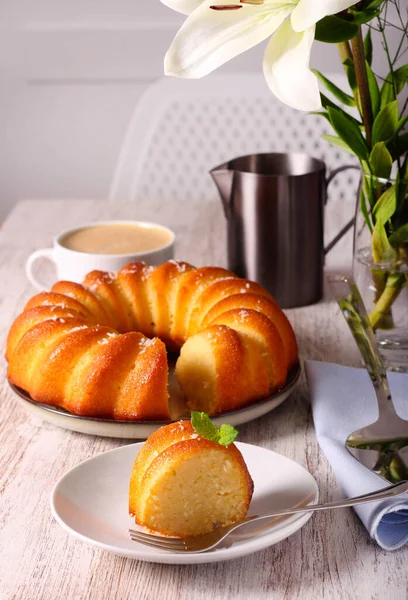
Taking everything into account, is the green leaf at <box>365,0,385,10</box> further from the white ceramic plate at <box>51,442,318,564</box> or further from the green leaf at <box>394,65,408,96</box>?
the white ceramic plate at <box>51,442,318,564</box>

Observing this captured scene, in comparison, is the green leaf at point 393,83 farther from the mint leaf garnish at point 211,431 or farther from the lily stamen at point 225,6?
the mint leaf garnish at point 211,431

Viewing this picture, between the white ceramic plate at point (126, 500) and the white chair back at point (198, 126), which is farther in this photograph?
the white chair back at point (198, 126)

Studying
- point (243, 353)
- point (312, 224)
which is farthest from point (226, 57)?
point (312, 224)

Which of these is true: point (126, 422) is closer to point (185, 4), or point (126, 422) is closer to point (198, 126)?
point (185, 4)

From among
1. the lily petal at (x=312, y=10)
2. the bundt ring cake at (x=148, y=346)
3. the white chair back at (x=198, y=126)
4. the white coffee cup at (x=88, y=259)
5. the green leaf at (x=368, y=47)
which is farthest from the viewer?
the white chair back at (x=198, y=126)

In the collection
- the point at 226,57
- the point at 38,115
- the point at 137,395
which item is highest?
the point at 226,57

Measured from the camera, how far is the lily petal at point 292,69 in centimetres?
66

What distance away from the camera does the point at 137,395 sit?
2.76 feet

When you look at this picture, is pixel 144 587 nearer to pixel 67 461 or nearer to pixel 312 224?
pixel 67 461

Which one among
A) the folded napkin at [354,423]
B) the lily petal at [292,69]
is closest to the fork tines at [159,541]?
the folded napkin at [354,423]

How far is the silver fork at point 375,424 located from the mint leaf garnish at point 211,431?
7.2 inches

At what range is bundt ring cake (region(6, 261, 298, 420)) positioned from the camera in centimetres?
85

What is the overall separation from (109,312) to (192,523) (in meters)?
0.42

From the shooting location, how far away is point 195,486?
66cm
